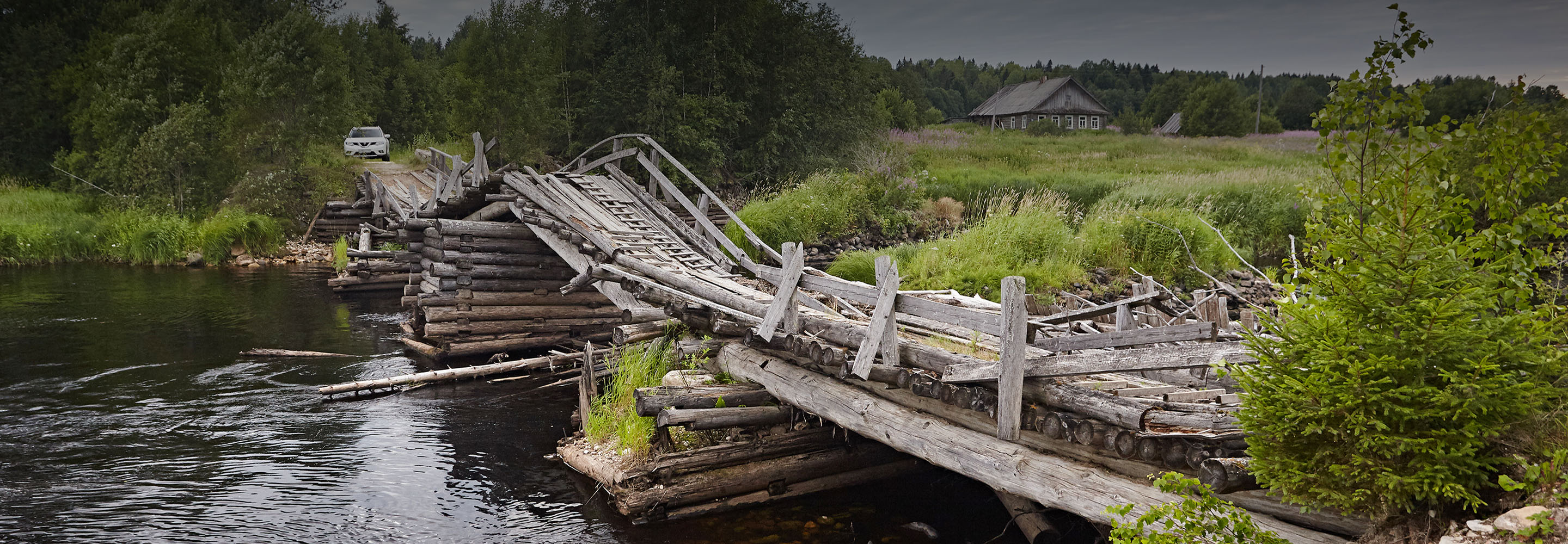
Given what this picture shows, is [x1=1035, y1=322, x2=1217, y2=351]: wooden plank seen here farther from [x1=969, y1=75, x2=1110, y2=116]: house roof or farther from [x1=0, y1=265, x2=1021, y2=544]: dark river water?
[x1=969, y1=75, x2=1110, y2=116]: house roof

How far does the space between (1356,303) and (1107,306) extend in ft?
8.62

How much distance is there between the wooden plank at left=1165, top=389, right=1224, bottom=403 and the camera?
6406 mm

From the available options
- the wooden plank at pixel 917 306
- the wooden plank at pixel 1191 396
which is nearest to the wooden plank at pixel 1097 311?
the wooden plank at pixel 917 306

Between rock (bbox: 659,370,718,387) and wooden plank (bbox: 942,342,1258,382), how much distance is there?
359 cm

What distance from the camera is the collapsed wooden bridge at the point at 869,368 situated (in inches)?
225

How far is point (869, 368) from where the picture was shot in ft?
24.0

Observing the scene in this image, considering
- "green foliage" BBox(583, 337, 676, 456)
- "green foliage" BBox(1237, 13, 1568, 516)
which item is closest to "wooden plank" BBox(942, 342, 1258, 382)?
"green foliage" BBox(1237, 13, 1568, 516)

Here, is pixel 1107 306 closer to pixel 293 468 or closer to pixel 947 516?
pixel 947 516

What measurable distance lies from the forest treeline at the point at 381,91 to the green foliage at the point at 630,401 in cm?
1162

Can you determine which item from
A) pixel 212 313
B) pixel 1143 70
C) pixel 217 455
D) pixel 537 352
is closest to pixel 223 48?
pixel 212 313

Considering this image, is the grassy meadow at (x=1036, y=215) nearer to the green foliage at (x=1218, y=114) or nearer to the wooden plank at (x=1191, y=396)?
the wooden plank at (x=1191, y=396)

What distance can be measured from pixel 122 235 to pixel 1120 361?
31.2 m

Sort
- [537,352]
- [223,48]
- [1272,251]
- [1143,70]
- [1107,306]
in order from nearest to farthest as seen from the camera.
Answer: [1107,306], [537,352], [1272,251], [223,48], [1143,70]

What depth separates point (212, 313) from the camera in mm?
18453
